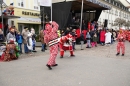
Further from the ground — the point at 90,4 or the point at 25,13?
the point at 90,4

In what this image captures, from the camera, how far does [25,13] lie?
78.6 ft

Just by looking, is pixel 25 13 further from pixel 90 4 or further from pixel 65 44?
pixel 65 44

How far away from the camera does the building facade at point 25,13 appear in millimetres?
22550

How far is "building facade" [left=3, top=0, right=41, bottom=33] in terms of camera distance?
74.0 ft

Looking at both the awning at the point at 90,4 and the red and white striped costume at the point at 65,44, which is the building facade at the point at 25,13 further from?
the red and white striped costume at the point at 65,44

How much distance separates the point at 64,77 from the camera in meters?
5.86

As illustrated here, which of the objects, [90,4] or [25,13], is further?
[25,13]

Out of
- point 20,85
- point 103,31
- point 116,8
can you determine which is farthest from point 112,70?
point 116,8

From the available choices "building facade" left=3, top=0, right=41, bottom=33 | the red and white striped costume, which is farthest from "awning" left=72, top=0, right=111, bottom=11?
the red and white striped costume

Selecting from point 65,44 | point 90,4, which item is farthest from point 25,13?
point 65,44

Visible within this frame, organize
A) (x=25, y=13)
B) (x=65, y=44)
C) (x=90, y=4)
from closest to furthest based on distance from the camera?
(x=65, y=44) < (x=90, y=4) < (x=25, y=13)

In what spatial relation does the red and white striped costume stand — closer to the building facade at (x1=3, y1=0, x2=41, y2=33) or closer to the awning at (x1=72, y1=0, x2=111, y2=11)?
the awning at (x1=72, y1=0, x2=111, y2=11)

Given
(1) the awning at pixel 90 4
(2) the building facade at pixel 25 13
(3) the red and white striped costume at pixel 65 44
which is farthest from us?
(2) the building facade at pixel 25 13

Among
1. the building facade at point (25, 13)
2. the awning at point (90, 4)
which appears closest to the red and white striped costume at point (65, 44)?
the awning at point (90, 4)
